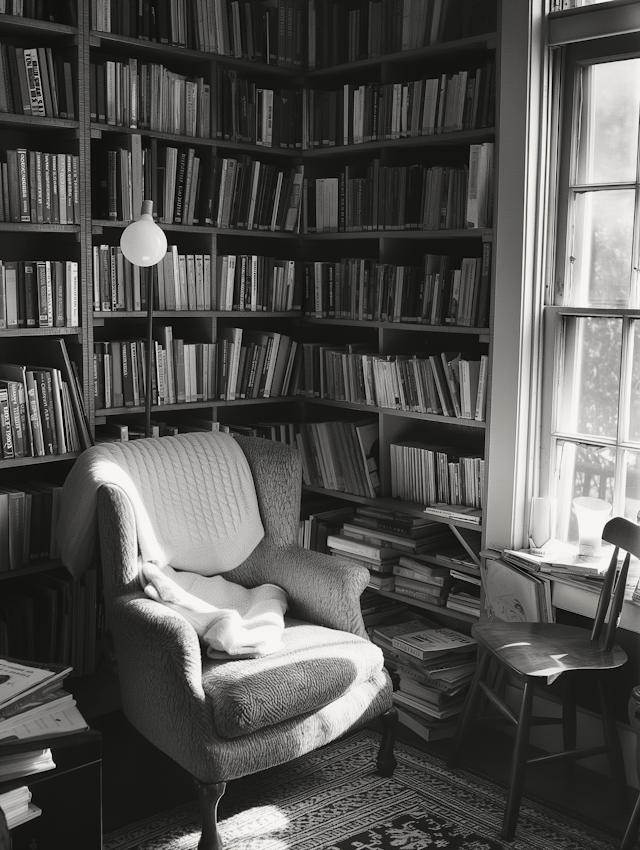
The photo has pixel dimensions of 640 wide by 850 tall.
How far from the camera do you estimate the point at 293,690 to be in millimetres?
2539

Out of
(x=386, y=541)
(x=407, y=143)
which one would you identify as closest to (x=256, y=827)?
(x=386, y=541)

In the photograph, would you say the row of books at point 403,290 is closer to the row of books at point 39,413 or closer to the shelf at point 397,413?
the shelf at point 397,413

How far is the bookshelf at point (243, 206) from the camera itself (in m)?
3.21

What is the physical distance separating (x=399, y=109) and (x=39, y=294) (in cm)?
147

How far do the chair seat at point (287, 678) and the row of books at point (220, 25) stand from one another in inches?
83.8

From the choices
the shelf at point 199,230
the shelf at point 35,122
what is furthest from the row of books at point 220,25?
the shelf at point 199,230

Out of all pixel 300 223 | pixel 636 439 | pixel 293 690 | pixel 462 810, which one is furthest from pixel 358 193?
pixel 462 810

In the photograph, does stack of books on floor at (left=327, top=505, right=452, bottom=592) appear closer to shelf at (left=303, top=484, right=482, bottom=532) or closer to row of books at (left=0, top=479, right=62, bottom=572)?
shelf at (left=303, top=484, right=482, bottom=532)

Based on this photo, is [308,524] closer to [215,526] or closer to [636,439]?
[215,526]

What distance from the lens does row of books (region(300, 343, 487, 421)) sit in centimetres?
330

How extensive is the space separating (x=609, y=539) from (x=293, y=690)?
1.03 metres

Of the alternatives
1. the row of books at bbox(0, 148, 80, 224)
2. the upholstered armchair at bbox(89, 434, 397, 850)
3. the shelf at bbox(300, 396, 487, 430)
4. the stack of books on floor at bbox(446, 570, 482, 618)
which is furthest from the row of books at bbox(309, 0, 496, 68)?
the stack of books on floor at bbox(446, 570, 482, 618)

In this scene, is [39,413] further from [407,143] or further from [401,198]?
[407,143]

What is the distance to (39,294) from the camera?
3.12 meters
